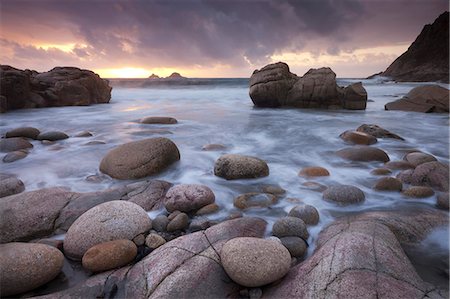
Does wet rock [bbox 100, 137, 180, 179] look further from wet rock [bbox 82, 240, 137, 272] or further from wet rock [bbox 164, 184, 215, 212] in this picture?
wet rock [bbox 82, 240, 137, 272]

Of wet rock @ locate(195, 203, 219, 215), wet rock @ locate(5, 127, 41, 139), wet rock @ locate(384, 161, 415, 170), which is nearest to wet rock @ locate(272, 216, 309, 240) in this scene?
wet rock @ locate(195, 203, 219, 215)

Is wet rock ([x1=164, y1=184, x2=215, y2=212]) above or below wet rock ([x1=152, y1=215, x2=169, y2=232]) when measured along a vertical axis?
above

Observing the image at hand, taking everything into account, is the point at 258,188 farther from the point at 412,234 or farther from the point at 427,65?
the point at 427,65

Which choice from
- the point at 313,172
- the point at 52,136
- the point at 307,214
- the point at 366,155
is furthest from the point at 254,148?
the point at 52,136

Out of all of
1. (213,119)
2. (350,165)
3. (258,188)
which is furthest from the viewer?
(213,119)

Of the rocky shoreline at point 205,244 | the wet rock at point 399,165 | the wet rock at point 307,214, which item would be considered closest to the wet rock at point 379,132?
the wet rock at point 399,165

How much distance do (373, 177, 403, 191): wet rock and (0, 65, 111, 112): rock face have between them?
44.6 ft

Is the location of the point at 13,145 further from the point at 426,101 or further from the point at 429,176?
the point at 426,101

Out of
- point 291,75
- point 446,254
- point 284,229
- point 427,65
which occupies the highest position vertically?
point 427,65

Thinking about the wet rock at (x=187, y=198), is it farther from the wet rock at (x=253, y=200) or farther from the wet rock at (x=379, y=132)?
the wet rock at (x=379, y=132)

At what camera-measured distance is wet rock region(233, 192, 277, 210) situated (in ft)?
12.4

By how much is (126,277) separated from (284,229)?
4.76ft

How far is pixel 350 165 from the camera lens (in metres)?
5.33

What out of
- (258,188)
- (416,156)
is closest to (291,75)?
(416,156)
